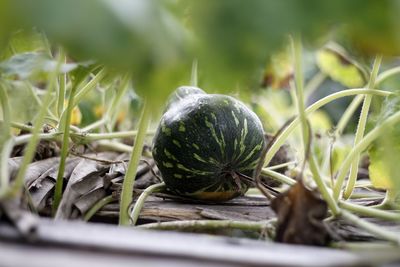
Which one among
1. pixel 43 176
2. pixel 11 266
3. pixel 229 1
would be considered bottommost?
pixel 11 266

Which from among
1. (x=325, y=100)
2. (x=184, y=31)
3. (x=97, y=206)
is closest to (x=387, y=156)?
(x=325, y=100)

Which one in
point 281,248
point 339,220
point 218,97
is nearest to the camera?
point 281,248

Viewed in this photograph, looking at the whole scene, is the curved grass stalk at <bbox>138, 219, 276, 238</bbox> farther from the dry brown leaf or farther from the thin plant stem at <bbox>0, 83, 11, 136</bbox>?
the thin plant stem at <bbox>0, 83, 11, 136</bbox>

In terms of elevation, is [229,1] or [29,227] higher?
[229,1]

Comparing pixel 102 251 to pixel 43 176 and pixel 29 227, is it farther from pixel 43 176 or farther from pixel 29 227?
pixel 43 176

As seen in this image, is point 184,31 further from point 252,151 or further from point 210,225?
point 252,151

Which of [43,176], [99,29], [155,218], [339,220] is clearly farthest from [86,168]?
[99,29]
